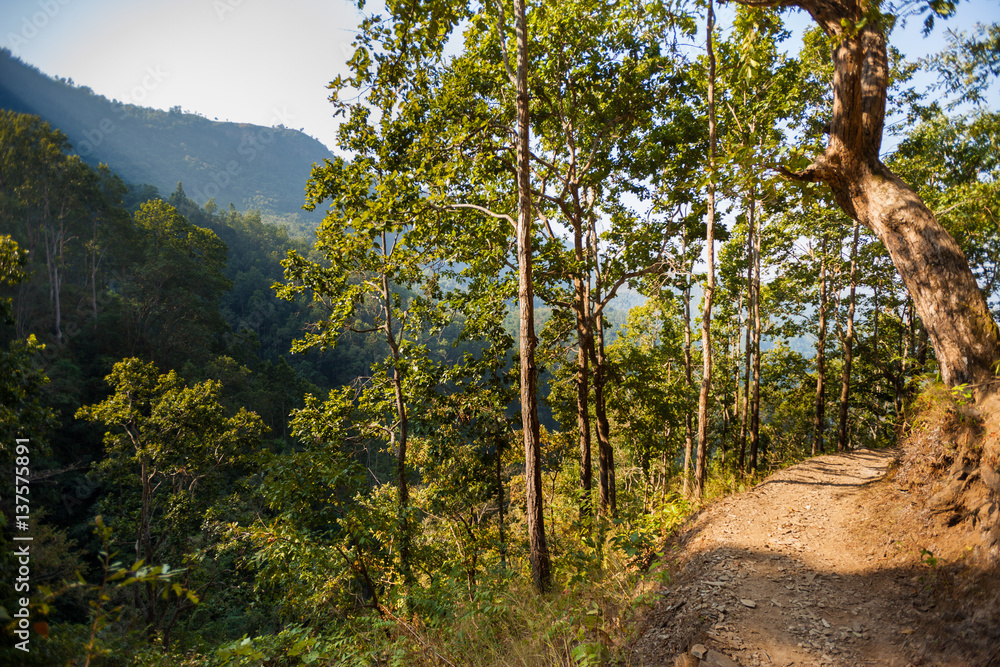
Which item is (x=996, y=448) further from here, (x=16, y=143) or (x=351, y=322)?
(x=16, y=143)

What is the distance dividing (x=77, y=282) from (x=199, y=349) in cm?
1367

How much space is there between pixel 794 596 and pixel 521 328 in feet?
13.2

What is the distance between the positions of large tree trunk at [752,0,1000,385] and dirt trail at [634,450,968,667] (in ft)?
6.75

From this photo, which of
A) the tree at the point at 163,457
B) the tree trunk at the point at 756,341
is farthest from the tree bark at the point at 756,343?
the tree at the point at 163,457

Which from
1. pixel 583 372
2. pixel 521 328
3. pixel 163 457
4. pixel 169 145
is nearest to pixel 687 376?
pixel 583 372

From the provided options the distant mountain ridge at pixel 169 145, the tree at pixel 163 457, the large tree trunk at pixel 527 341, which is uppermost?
the distant mountain ridge at pixel 169 145

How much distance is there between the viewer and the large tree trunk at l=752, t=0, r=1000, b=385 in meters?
3.79

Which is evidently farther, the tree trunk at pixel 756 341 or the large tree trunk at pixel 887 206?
the tree trunk at pixel 756 341

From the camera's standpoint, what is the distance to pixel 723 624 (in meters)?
3.38

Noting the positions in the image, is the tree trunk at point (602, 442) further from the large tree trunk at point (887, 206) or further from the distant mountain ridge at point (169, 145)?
the distant mountain ridge at point (169, 145)

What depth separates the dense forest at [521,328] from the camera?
13.2ft

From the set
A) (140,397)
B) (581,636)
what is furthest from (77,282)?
(581,636)

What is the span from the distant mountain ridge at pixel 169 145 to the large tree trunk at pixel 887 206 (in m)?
73.5

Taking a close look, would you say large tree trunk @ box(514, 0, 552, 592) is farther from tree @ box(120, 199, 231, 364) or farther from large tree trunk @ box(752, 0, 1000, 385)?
tree @ box(120, 199, 231, 364)
